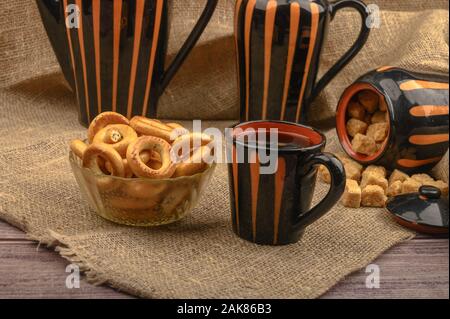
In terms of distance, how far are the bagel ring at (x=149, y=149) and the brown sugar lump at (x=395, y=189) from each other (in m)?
0.26

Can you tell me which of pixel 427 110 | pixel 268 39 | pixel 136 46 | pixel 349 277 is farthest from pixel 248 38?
pixel 349 277

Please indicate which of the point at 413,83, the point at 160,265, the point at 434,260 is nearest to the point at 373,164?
the point at 413,83

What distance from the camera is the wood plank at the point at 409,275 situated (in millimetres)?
674

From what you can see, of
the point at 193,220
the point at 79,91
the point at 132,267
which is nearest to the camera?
the point at 132,267

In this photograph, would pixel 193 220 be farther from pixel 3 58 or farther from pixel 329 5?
pixel 3 58

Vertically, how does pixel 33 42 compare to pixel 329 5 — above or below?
below

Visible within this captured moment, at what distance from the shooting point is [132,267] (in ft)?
2.31

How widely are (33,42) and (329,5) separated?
1.59ft

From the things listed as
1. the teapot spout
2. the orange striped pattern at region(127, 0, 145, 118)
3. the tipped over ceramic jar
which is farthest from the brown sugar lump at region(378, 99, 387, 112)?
the teapot spout

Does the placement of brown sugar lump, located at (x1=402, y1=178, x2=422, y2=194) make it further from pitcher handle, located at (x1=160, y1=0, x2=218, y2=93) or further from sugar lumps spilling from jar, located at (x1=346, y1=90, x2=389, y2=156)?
pitcher handle, located at (x1=160, y1=0, x2=218, y2=93)

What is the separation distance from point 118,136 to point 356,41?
398 millimetres

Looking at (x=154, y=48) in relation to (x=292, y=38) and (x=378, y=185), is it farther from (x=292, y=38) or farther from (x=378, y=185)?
(x=378, y=185)

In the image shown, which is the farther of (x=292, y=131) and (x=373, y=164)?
(x=373, y=164)

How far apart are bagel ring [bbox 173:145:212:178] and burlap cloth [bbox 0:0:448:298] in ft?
0.20
